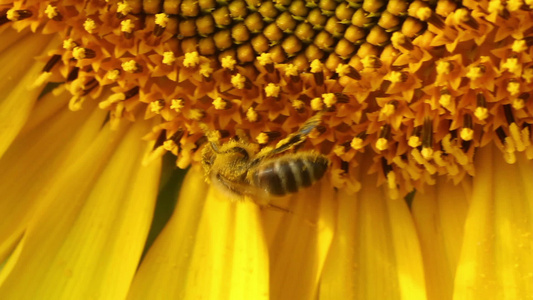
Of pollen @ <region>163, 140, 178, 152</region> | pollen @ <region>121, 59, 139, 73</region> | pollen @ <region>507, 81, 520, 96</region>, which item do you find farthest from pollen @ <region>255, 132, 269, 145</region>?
pollen @ <region>507, 81, 520, 96</region>

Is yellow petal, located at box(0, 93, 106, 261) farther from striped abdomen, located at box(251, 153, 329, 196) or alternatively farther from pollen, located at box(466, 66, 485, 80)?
pollen, located at box(466, 66, 485, 80)

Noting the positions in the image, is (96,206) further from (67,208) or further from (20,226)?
(20,226)

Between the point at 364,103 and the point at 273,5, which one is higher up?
the point at 273,5

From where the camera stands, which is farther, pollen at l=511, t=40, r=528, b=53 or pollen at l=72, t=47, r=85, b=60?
pollen at l=72, t=47, r=85, b=60

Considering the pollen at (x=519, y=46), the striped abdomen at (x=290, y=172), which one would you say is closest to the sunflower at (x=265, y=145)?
the pollen at (x=519, y=46)

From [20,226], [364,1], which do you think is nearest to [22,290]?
[20,226]

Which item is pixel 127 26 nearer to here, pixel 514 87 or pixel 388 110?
pixel 388 110

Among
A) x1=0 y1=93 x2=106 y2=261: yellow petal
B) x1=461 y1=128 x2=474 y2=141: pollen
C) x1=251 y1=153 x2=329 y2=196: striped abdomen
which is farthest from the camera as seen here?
x1=0 y1=93 x2=106 y2=261: yellow petal
